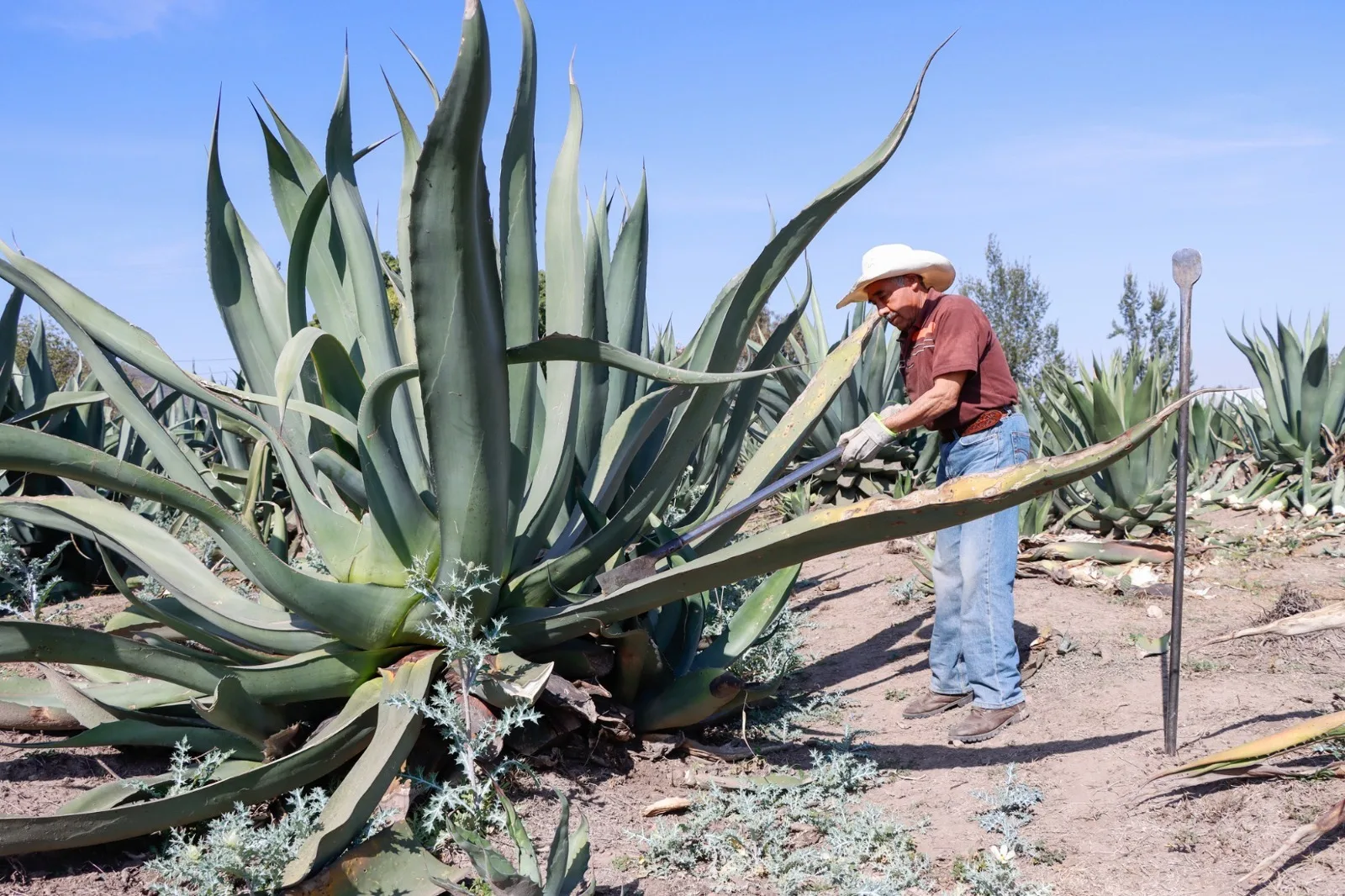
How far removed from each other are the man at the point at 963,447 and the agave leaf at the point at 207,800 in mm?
1744

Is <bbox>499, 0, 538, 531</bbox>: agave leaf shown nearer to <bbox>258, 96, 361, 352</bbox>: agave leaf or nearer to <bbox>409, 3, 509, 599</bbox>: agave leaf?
<bbox>409, 3, 509, 599</bbox>: agave leaf

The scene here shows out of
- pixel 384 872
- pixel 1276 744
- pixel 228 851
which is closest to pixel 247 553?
pixel 228 851

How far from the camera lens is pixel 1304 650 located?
378 cm

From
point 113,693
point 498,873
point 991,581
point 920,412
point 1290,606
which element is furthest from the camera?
point 1290,606

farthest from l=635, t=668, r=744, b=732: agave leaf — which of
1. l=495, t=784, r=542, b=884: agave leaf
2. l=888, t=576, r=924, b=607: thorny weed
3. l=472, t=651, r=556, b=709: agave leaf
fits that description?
l=888, t=576, r=924, b=607: thorny weed

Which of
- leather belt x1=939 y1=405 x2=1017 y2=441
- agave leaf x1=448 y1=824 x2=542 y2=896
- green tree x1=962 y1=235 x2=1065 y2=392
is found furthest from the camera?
green tree x1=962 y1=235 x2=1065 y2=392

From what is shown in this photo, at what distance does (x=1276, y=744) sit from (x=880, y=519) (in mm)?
1003

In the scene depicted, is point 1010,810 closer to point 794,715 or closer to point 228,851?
point 794,715

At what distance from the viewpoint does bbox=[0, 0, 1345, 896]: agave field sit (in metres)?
2.01

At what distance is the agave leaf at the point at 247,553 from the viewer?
83.6 inches

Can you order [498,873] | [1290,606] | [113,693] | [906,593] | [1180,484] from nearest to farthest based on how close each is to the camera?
[498,873], [113,693], [1180,484], [1290,606], [906,593]

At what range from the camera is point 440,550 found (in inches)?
96.0

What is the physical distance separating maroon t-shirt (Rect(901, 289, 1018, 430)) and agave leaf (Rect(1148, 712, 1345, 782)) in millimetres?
1576

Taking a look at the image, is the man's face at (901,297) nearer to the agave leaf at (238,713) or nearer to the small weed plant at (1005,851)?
the small weed plant at (1005,851)
